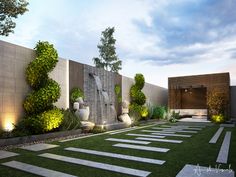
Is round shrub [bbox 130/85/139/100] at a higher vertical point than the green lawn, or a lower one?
higher

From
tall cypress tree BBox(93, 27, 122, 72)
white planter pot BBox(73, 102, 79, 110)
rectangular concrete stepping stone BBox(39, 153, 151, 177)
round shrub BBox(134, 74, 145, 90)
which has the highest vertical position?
tall cypress tree BBox(93, 27, 122, 72)

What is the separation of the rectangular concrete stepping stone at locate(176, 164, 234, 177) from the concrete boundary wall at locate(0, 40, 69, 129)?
212 inches

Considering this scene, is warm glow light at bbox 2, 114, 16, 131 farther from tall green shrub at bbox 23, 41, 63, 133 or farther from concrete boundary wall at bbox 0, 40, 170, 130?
A: tall green shrub at bbox 23, 41, 63, 133

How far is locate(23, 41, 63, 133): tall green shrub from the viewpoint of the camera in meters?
6.93

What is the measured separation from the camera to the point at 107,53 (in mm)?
25297

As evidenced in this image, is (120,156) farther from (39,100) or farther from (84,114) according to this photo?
(84,114)

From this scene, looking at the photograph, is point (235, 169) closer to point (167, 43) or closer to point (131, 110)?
point (131, 110)

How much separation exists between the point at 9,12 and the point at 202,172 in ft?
22.4

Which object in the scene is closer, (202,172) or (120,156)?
(202,172)

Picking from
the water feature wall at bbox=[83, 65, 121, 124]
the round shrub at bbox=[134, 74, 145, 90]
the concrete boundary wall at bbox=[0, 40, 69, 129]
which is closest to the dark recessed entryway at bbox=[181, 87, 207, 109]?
the round shrub at bbox=[134, 74, 145, 90]

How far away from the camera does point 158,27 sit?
1155 cm

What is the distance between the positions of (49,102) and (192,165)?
503 cm

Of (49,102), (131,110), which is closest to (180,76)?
(131,110)

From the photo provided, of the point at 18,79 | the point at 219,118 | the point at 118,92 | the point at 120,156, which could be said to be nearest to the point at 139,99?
the point at 118,92
